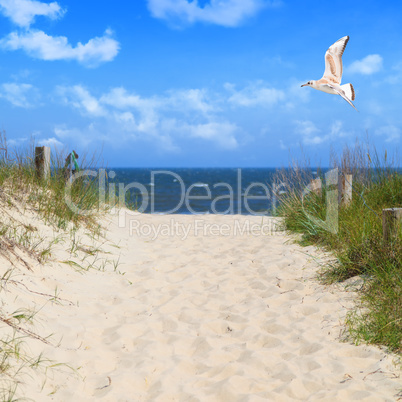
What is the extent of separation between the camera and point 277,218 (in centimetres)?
766

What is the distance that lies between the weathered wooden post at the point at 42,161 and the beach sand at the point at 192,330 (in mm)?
1218

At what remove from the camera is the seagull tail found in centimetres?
398

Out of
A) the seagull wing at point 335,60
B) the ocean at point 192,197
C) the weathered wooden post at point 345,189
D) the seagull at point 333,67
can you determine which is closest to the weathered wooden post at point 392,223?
the seagull at point 333,67

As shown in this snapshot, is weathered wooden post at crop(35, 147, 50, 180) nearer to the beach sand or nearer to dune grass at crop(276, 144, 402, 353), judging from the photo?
the beach sand

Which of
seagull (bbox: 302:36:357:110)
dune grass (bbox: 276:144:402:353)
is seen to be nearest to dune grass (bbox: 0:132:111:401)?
dune grass (bbox: 276:144:402:353)

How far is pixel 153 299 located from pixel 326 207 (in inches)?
121

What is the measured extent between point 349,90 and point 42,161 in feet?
14.6

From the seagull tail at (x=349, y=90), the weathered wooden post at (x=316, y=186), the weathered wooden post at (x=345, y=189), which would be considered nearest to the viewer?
the seagull tail at (x=349, y=90)

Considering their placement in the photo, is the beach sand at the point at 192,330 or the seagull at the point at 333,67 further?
the seagull at the point at 333,67

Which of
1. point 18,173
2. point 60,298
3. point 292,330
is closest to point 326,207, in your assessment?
point 292,330

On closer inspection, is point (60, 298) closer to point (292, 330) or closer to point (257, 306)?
point (257, 306)

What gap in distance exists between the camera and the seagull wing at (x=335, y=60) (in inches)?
Answer: 171

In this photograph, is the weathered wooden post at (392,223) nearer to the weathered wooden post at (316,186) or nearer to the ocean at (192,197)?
the weathered wooden post at (316,186)

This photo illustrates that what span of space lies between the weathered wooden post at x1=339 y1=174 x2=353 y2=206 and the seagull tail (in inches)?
77.1
